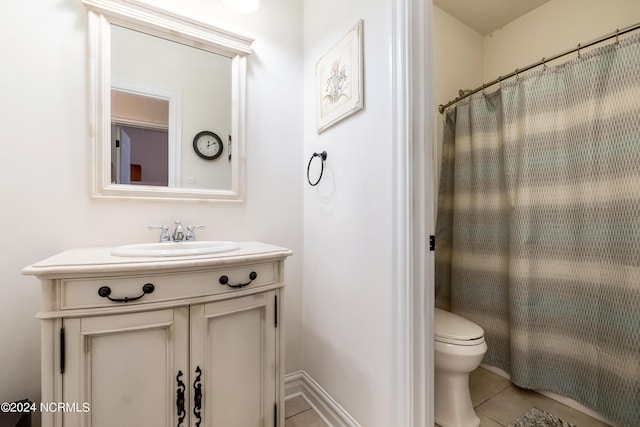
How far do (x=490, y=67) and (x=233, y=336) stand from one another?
2.76 meters

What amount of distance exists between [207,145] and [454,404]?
185 centimetres

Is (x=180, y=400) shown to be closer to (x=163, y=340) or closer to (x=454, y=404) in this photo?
(x=163, y=340)

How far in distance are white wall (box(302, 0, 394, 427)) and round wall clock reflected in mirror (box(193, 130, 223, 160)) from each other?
1.73ft

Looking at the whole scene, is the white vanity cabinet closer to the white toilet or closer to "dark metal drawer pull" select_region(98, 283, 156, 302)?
"dark metal drawer pull" select_region(98, 283, 156, 302)

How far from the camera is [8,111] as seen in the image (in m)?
1.02

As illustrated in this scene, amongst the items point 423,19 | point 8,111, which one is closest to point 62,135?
point 8,111

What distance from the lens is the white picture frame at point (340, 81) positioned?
3.80ft

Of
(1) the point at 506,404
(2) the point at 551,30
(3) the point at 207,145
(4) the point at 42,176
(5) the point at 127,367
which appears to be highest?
(2) the point at 551,30

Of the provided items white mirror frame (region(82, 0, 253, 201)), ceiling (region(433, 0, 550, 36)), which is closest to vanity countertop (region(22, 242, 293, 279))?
white mirror frame (region(82, 0, 253, 201))

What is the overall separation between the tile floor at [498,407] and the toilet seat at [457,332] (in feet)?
1.54

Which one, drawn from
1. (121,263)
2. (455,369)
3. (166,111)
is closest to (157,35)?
(166,111)

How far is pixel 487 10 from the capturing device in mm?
1975

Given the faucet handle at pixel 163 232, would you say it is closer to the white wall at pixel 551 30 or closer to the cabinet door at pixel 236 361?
the cabinet door at pixel 236 361

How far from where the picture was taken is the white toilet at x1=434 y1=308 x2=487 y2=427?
4.09ft
